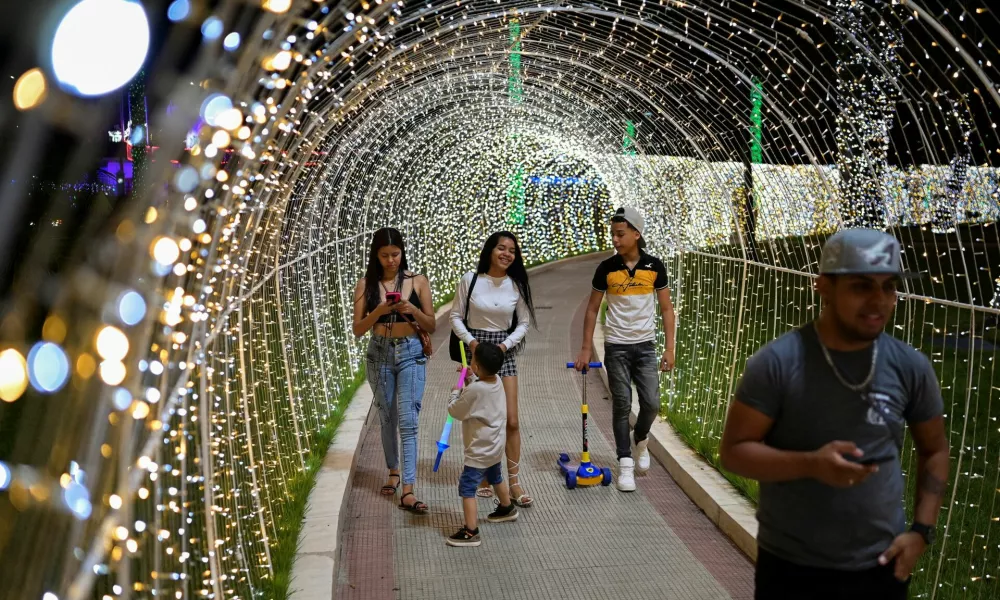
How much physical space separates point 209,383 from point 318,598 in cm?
120

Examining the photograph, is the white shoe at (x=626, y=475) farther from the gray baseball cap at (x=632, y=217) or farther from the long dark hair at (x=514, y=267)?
the gray baseball cap at (x=632, y=217)

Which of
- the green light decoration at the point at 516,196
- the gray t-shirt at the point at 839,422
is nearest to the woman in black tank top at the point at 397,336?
the gray t-shirt at the point at 839,422

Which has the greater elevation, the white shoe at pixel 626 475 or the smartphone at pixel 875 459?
the smartphone at pixel 875 459

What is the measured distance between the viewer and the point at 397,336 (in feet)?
20.6

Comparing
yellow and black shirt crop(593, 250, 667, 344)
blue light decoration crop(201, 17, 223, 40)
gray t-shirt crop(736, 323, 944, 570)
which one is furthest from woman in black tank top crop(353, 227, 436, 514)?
blue light decoration crop(201, 17, 223, 40)

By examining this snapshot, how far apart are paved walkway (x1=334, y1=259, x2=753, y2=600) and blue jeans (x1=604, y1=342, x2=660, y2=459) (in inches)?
18.9

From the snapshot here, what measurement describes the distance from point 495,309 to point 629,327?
1036mm

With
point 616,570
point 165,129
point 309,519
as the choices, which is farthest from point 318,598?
point 165,129

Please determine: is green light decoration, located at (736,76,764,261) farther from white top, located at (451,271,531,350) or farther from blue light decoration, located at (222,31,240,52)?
blue light decoration, located at (222,31,240,52)

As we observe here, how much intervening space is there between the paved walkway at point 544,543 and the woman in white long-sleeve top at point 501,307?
71cm

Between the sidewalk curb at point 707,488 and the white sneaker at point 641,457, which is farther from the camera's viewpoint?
the white sneaker at point 641,457

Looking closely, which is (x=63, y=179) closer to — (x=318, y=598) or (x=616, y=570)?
(x=318, y=598)

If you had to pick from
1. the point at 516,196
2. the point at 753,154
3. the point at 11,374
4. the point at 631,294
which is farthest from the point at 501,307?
the point at 516,196

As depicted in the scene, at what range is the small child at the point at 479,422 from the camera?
547 cm
